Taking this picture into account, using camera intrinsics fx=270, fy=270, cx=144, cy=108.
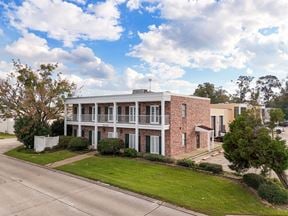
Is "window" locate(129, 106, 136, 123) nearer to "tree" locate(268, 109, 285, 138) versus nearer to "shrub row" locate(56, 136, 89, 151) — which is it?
"shrub row" locate(56, 136, 89, 151)

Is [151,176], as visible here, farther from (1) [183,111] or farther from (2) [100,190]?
(1) [183,111]

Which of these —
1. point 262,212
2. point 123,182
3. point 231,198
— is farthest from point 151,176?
point 262,212

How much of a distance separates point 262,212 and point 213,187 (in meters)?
3.76

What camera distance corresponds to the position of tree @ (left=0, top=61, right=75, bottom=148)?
30406 mm

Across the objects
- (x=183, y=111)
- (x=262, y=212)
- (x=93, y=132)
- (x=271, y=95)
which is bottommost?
(x=262, y=212)

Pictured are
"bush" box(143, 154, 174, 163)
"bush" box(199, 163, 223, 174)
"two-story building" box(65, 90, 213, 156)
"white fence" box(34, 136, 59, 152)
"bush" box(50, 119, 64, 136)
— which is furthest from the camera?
"bush" box(50, 119, 64, 136)

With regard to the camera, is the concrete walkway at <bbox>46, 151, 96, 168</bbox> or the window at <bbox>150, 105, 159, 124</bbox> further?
the window at <bbox>150, 105, 159, 124</bbox>

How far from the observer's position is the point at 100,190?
620 inches

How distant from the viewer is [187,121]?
29.0m

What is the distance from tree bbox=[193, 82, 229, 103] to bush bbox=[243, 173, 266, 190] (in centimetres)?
5452

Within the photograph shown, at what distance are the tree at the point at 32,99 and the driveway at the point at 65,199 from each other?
12.1 meters

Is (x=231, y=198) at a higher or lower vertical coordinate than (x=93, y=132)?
lower

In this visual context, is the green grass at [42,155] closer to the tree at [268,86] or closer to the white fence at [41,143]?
the white fence at [41,143]

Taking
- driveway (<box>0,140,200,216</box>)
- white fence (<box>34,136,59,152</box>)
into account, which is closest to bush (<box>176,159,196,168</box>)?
driveway (<box>0,140,200,216</box>)
